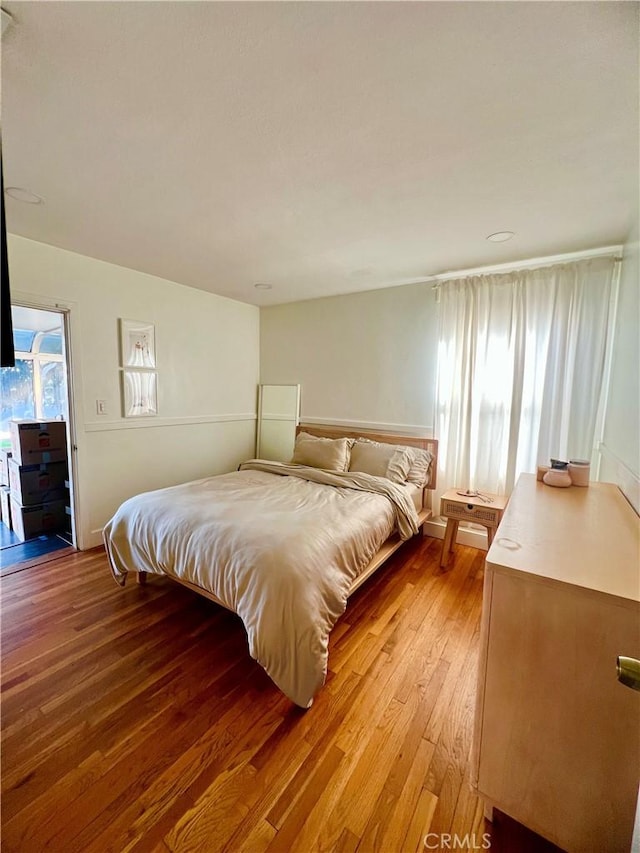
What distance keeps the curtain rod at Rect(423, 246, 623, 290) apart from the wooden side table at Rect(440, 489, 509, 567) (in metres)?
1.87

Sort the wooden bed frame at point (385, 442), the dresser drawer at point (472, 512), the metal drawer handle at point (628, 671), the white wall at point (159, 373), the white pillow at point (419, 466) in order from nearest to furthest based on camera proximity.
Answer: the metal drawer handle at point (628, 671) → the wooden bed frame at point (385, 442) → the dresser drawer at point (472, 512) → the white wall at point (159, 373) → the white pillow at point (419, 466)

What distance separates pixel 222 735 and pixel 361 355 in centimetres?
312

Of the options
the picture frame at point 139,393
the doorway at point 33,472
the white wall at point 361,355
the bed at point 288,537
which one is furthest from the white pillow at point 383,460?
the doorway at point 33,472

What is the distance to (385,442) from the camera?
342 centimetres

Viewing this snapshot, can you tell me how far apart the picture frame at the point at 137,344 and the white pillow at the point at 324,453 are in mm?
1676

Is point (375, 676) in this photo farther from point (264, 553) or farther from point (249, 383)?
point (249, 383)

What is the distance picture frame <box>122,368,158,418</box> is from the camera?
3.09 meters

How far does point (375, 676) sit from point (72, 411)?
290cm

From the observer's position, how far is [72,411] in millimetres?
2770

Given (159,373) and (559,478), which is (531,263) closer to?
(559,478)

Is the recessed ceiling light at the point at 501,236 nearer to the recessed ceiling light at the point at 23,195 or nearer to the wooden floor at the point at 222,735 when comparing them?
the wooden floor at the point at 222,735

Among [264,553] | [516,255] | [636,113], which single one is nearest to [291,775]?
[264,553]

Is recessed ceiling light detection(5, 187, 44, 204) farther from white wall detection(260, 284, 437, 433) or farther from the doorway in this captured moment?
white wall detection(260, 284, 437, 433)

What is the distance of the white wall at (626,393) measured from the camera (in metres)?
1.58
